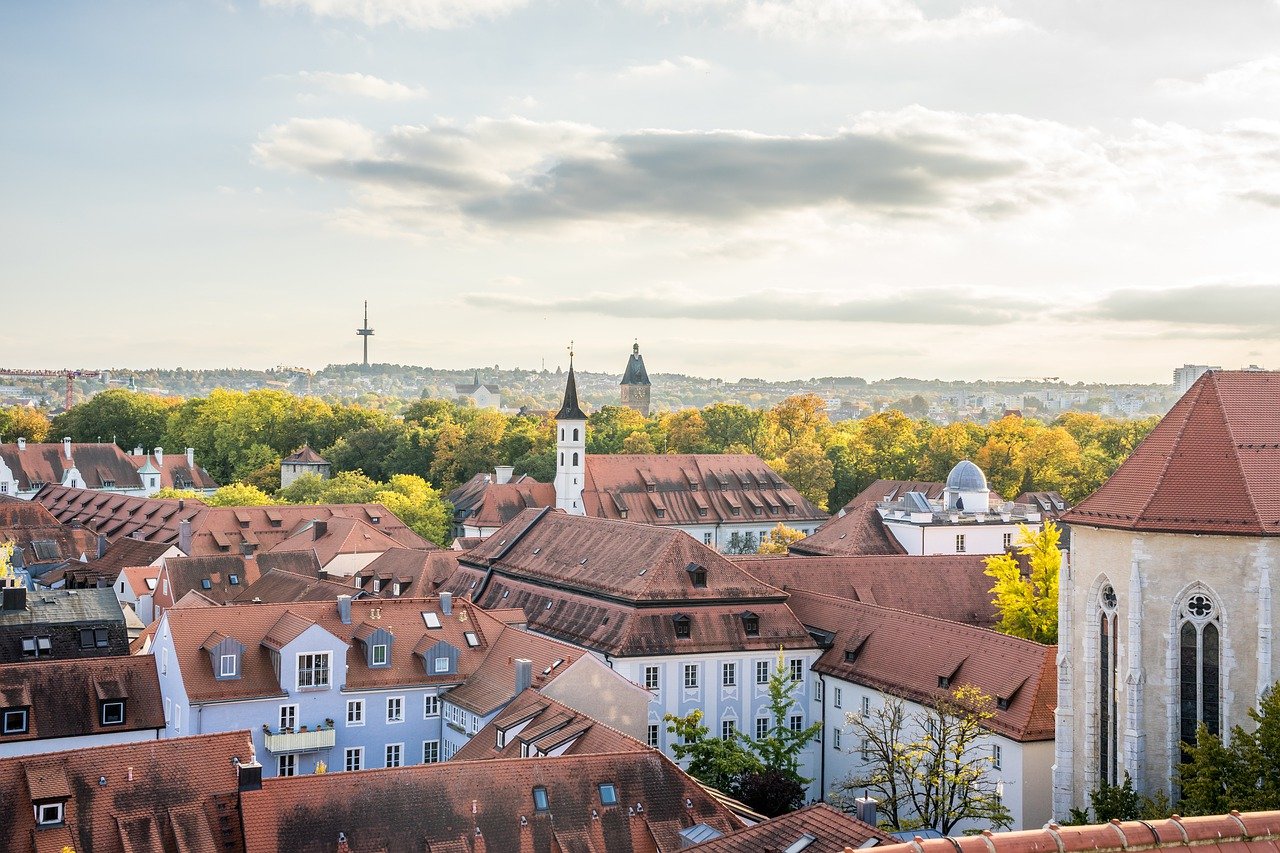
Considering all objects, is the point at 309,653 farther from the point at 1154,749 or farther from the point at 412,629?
the point at 1154,749

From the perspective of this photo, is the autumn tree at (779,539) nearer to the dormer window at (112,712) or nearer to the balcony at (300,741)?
the balcony at (300,741)

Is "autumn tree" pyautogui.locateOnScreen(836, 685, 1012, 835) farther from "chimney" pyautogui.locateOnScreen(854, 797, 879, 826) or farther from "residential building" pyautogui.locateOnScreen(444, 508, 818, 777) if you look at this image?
"chimney" pyautogui.locateOnScreen(854, 797, 879, 826)

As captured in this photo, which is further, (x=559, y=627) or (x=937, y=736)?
(x=559, y=627)

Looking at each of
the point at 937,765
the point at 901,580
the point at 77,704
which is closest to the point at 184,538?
the point at 77,704

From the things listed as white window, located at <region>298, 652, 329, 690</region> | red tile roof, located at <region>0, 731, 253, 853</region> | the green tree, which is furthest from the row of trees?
red tile roof, located at <region>0, 731, 253, 853</region>

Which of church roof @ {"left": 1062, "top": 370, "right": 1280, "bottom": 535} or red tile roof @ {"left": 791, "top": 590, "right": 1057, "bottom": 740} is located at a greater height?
church roof @ {"left": 1062, "top": 370, "right": 1280, "bottom": 535}

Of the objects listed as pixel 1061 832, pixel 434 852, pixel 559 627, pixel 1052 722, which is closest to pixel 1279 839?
pixel 1061 832

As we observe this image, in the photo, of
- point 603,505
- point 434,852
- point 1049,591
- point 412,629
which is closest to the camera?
point 434,852
